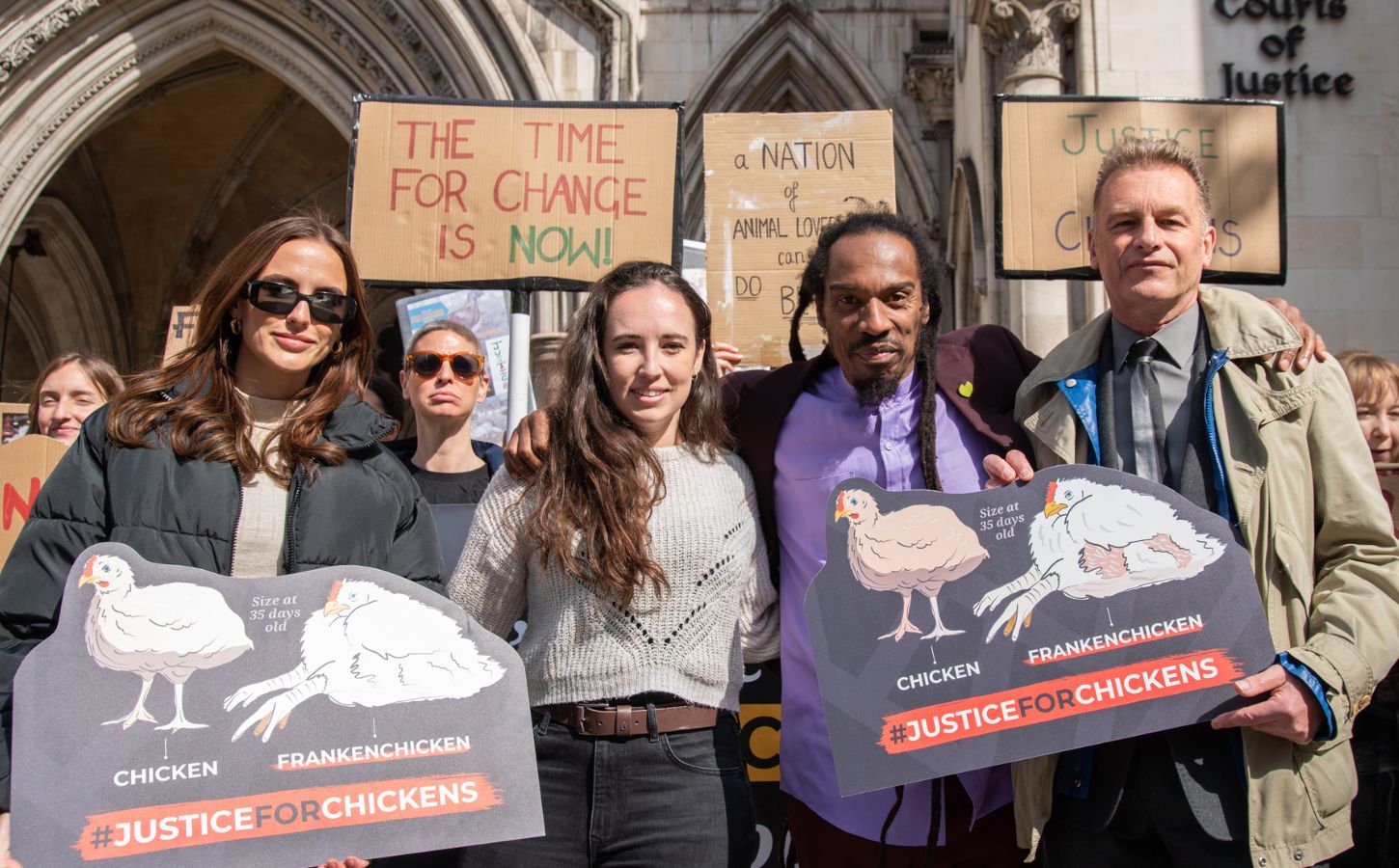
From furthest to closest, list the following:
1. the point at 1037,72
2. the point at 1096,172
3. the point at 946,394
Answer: the point at 1037,72, the point at 1096,172, the point at 946,394

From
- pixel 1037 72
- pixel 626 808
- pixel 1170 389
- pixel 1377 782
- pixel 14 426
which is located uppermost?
pixel 1037 72

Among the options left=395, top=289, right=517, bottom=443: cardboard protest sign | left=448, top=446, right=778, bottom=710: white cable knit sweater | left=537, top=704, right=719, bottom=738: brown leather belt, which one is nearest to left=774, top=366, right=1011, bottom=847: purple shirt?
left=448, top=446, right=778, bottom=710: white cable knit sweater

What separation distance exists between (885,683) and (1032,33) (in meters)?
5.74

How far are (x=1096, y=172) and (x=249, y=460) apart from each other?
145 inches

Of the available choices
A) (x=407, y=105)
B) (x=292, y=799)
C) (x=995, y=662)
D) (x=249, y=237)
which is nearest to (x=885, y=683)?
(x=995, y=662)

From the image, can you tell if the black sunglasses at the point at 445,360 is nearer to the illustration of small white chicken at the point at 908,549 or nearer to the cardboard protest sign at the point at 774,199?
the cardboard protest sign at the point at 774,199

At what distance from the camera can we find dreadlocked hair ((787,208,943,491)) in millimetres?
2412

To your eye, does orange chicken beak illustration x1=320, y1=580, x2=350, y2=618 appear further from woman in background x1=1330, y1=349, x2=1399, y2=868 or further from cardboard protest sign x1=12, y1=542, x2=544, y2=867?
woman in background x1=1330, y1=349, x2=1399, y2=868

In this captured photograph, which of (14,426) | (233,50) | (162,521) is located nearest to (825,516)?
(162,521)

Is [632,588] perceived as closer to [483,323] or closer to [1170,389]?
[1170,389]

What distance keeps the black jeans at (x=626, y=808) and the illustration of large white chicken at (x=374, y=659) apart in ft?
0.86

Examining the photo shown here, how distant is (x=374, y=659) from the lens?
194cm

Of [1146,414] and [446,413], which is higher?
[446,413]

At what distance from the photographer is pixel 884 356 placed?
2391 mm
